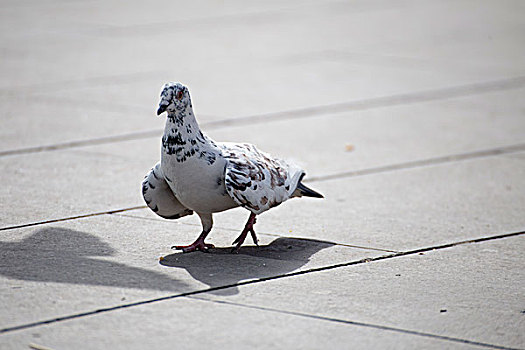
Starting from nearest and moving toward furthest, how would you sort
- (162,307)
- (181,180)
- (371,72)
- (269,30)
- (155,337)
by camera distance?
(155,337) → (162,307) → (181,180) → (371,72) → (269,30)

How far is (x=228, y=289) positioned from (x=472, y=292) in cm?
133

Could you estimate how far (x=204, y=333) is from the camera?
165 inches

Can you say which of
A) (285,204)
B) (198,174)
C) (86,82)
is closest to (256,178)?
(198,174)

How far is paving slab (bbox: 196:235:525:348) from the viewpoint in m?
4.41

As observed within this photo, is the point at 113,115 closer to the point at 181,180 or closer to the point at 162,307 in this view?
the point at 181,180

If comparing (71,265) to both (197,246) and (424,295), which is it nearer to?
(197,246)

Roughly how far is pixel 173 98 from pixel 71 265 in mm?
1113

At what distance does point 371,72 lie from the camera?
1212 centimetres

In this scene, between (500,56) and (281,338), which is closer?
(281,338)

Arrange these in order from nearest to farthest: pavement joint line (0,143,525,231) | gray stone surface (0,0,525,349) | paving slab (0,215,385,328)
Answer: gray stone surface (0,0,525,349), paving slab (0,215,385,328), pavement joint line (0,143,525,231)

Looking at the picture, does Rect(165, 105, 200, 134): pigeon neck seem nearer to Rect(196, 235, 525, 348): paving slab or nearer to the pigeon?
the pigeon

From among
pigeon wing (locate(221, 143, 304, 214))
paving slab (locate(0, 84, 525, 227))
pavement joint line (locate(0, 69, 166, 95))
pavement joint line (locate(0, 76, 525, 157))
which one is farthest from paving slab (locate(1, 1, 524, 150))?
pigeon wing (locate(221, 143, 304, 214))

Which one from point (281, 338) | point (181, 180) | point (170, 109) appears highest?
point (170, 109)

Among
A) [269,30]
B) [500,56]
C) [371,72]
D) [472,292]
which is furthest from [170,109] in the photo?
[269,30]
